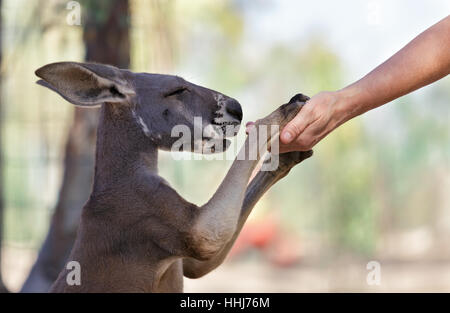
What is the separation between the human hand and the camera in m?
3.51

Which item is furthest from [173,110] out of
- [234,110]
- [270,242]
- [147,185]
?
[270,242]

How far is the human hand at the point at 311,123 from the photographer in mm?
3512

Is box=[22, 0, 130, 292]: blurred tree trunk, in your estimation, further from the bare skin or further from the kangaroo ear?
the bare skin

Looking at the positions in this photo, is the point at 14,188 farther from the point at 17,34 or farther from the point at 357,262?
the point at 357,262

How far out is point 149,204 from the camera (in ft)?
11.1

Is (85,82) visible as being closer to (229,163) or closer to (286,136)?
(286,136)

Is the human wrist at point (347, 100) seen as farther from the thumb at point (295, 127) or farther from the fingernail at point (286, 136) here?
the fingernail at point (286, 136)

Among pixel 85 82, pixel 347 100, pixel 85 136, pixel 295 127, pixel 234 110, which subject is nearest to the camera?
pixel 85 82

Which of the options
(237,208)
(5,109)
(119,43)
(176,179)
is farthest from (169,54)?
(237,208)

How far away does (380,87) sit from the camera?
3.67 metres

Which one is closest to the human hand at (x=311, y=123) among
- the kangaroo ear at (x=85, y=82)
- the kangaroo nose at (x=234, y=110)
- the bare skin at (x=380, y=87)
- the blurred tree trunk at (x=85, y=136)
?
the bare skin at (x=380, y=87)

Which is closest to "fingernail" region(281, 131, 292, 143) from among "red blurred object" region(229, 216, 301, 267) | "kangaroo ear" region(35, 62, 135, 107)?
"kangaroo ear" region(35, 62, 135, 107)

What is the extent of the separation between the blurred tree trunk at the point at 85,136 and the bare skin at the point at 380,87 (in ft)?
8.69

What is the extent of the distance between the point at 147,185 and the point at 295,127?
799 millimetres
